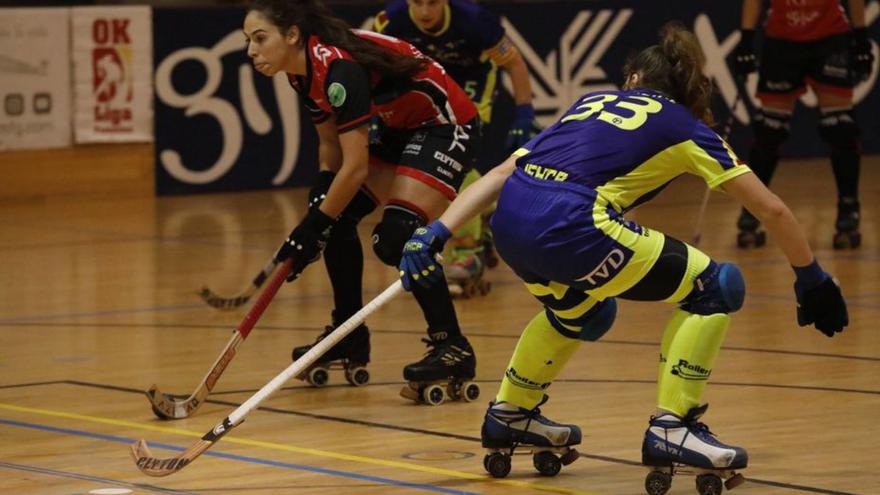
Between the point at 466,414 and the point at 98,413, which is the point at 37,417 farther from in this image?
the point at 466,414

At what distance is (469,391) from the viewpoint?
7.11 meters

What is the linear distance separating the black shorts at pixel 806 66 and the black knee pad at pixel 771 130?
130 mm

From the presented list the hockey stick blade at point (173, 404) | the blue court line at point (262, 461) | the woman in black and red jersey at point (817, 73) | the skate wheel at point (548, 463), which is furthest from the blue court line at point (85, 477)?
the woman in black and red jersey at point (817, 73)

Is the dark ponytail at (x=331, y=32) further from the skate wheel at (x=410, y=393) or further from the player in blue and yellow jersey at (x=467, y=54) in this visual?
the player in blue and yellow jersey at (x=467, y=54)

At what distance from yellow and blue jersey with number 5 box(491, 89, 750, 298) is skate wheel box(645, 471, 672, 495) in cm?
53

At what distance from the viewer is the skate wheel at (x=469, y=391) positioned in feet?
23.3

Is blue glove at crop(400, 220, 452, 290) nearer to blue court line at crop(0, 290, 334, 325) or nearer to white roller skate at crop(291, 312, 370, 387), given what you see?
white roller skate at crop(291, 312, 370, 387)

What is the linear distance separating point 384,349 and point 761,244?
13.4 ft

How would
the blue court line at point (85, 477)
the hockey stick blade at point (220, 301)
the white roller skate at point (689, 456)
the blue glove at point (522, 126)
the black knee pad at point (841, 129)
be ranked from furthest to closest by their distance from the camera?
the black knee pad at point (841, 129)
the blue glove at point (522, 126)
the hockey stick blade at point (220, 301)
the blue court line at point (85, 477)
the white roller skate at point (689, 456)

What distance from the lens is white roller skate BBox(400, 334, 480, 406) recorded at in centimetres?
701

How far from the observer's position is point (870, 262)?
10.9 m

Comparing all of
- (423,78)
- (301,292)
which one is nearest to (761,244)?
(301,292)

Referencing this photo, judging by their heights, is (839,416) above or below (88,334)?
above

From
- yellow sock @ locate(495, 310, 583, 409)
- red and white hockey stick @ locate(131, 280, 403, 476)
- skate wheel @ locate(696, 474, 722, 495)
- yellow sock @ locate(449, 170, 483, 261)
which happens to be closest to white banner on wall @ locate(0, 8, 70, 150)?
yellow sock @ locate(449, 170, 483, 261)
